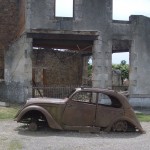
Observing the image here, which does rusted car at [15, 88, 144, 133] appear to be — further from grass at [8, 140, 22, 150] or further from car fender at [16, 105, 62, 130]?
grass at [8, 140, 22, 150]

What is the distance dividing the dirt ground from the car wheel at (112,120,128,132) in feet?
0.93

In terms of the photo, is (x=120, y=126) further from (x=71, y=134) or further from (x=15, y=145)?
(x=15, y=145)

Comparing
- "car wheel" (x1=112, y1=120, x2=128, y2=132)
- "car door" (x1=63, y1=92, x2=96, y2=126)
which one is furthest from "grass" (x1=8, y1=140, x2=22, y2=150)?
"car wheel" (x1=112, y1=120, x2=128, y2=132)

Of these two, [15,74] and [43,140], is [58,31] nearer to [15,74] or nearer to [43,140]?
[15,74]

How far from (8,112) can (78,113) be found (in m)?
5.04

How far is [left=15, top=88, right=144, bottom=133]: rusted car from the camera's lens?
11523 mm

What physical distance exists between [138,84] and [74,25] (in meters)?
4.82

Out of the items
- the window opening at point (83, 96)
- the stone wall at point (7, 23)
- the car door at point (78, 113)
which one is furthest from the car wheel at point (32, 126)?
the stone wall at point (7, 23)

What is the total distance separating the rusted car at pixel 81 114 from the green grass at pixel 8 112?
9.58 feet

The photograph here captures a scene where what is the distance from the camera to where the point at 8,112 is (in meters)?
15.7

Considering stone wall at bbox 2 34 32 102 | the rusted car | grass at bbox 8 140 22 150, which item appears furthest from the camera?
stone wall at bbox 2 34 32 102

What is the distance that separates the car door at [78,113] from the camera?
11.6 metres

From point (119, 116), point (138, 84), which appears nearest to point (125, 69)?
point (138, 84)

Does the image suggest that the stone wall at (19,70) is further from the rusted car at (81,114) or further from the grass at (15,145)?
the grass at (15,145)
